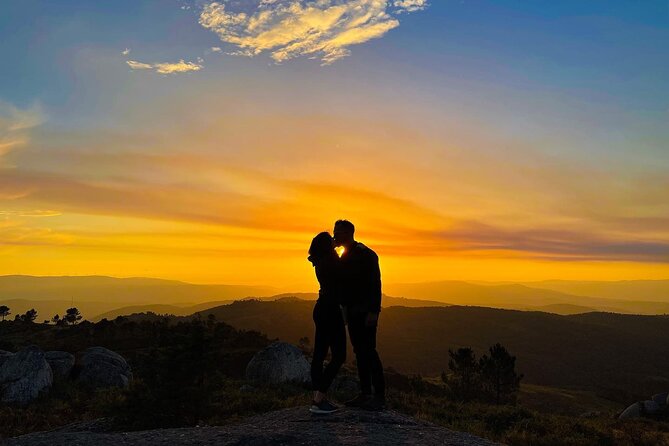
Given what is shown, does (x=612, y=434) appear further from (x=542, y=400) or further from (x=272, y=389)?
(x=542, y=400)

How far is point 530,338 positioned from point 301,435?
13815 cm

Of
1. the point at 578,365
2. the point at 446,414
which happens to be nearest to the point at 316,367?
the point at 446,414

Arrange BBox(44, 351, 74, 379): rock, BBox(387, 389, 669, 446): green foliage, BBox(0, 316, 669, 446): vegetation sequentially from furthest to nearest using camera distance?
BBox(44, 351, 74, 379): rock < BBox(387, 389, 669, 446): green foliage < BBox(0, 316, 669, 446): vegetation

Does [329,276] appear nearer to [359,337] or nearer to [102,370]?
[359,337]

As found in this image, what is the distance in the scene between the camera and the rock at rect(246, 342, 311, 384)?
20.4 m

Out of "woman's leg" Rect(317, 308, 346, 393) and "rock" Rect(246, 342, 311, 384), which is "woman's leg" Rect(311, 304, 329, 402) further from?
"rock" Rect(246, 342, 311, 384)

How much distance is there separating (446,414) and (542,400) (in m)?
50.6

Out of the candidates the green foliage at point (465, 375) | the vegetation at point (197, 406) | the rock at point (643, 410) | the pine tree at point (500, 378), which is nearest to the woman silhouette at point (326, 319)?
the vegetation at point (197, 406)

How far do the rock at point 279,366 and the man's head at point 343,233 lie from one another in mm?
13324

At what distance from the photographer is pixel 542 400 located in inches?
2226

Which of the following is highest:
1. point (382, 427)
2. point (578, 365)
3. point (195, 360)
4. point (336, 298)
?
point (336, 298)

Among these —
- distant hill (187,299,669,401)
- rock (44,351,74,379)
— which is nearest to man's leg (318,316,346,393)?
rock (44,351,74,379)

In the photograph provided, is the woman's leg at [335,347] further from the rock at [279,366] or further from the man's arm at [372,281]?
the rock at [279,366]

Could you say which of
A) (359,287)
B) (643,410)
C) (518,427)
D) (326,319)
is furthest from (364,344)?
(643,410)
